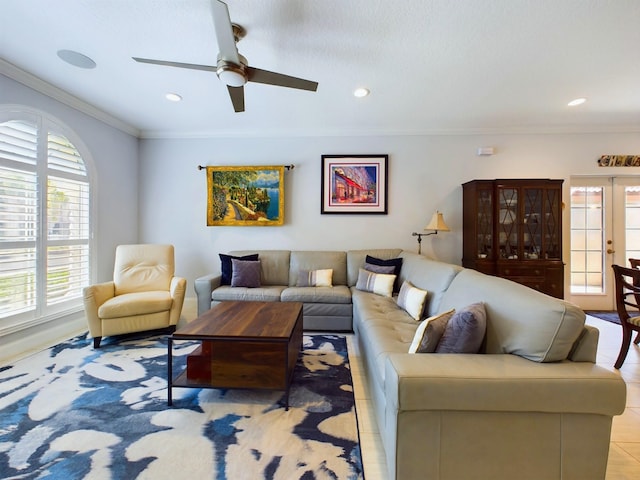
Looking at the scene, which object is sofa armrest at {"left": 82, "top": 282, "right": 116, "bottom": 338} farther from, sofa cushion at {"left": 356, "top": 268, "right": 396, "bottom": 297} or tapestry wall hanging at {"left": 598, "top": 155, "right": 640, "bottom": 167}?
tapestry wall hanging at {"left": 598, "top": 155, "right": 640, "bottom": 167}

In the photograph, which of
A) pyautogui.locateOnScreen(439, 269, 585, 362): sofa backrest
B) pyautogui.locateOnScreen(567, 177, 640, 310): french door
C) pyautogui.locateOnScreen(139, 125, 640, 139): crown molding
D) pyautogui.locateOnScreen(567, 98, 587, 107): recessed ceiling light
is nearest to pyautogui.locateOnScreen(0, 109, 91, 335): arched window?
pyautogui.locateOnScreen(139, 125, 640, 139): crown molding

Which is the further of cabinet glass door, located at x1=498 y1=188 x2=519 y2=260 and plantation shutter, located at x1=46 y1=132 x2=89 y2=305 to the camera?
cabinet glass door, located at x1=498 y1=188 x2=519 y2=260

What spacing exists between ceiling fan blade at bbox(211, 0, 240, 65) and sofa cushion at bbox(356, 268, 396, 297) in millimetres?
2420

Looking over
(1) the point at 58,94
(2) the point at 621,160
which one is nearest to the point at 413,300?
(2) the point at 621,160

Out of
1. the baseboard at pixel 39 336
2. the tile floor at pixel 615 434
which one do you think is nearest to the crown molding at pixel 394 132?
the baseboard at pixel 39 336

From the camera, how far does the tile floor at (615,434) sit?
1.30m

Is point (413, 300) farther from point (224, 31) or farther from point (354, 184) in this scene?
point (224, 31)

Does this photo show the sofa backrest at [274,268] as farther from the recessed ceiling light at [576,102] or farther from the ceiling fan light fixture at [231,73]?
the recessed ceiling light at [576,102]

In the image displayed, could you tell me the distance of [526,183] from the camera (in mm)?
3326

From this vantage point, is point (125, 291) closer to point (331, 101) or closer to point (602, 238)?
point (331, 101)

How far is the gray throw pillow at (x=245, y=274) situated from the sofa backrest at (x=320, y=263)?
1.58ft

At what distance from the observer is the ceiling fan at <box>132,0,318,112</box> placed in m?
1.50

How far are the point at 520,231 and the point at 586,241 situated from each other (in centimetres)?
142

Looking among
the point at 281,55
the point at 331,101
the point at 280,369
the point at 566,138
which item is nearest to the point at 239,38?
the point at 281,55
